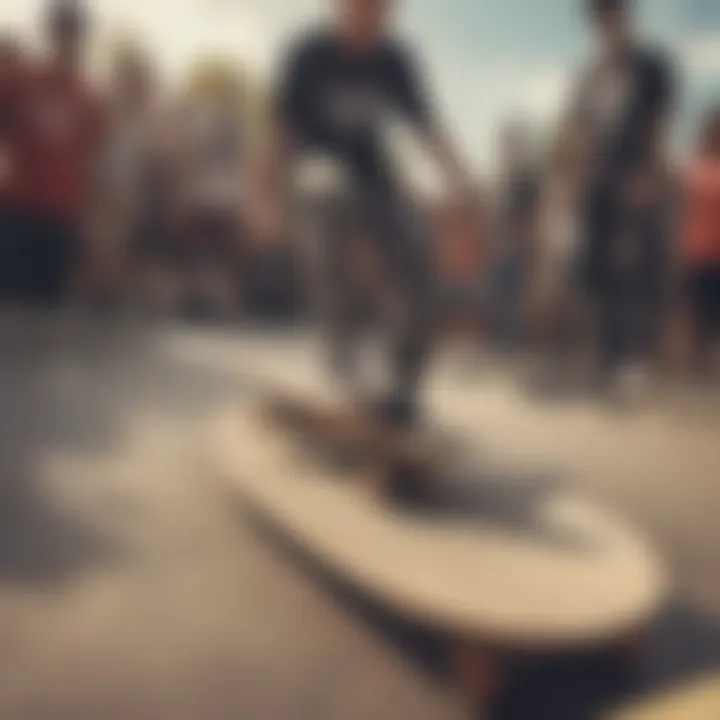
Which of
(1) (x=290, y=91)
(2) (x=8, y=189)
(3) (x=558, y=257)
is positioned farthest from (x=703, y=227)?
(2) (x=8, y=189)

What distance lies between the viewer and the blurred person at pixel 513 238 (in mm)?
845

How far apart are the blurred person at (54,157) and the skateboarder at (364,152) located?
151mm

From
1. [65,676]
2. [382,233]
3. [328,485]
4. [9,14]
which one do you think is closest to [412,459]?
[328,485]

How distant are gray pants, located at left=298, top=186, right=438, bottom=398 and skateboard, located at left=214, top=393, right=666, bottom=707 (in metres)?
0.06

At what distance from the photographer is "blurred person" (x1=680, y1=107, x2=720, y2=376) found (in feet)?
2.92

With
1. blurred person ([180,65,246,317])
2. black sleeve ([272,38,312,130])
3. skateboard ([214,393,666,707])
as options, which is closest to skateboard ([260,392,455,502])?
skateboard ([214,393,666,707])

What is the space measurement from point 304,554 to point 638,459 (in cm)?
31

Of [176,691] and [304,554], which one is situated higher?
[304,554]

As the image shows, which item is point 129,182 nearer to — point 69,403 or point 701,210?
point 69,403

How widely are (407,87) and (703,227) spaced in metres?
0.29

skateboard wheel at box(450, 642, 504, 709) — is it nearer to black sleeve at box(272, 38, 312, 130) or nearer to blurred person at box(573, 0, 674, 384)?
blurred person at box(573, 0, 674, 384)

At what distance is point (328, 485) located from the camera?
0.83 metres

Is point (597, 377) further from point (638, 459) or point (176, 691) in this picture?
point (176, 691)

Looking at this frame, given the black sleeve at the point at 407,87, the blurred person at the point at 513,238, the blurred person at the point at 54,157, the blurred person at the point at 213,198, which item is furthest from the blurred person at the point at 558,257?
the blurred person at the point at 54,157
